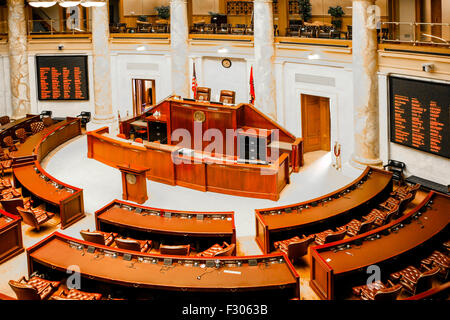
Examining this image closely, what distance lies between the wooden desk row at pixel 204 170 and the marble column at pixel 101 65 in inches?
170

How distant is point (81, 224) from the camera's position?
1067 centimetres

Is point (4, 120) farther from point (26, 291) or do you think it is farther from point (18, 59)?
point (26, 291)

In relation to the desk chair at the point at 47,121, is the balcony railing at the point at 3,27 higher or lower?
higher

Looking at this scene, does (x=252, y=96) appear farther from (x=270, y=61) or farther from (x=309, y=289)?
(x=309, y=289)

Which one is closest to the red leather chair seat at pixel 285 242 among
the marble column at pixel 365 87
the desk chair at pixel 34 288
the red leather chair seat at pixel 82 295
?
the red leather chair seat at pixel 82 295

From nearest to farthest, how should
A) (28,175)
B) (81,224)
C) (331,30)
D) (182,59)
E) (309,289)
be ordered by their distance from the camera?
(309,289) < (81,224) < (28,175) < (331,30) < (182,59)

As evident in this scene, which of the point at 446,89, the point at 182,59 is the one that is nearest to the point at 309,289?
the point at 446,89

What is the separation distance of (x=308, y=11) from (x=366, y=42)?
6175mm

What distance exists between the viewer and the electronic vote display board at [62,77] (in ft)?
60.7

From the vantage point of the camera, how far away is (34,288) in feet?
23.7

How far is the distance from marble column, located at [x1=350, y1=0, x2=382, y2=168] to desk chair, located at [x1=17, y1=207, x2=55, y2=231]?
7.10 meters

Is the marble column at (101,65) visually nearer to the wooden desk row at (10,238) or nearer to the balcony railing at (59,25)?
the balcony railing at (59,25)

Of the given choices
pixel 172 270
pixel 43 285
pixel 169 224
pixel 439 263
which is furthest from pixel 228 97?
pixel 43 285
